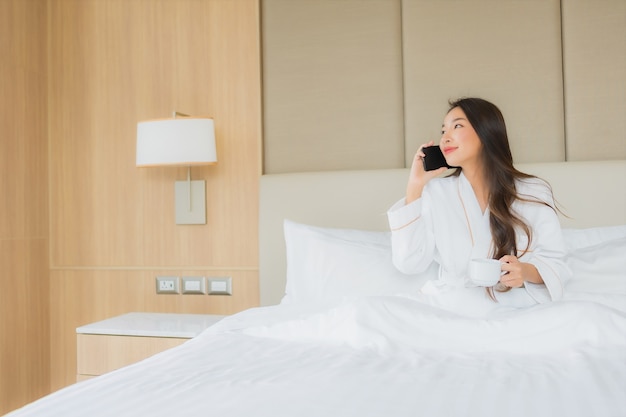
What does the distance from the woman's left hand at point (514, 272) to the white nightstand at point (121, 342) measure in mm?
1175

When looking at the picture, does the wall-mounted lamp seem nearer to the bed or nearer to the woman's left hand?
the bed

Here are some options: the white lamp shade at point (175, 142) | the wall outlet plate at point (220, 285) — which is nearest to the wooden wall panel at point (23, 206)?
the white lamp shade at point (175, 142)

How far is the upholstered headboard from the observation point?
7.29ft

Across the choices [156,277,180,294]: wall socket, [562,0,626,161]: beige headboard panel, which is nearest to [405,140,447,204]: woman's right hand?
[562,0,626,161]: beige headboard panel

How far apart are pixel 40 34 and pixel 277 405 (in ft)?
8.51

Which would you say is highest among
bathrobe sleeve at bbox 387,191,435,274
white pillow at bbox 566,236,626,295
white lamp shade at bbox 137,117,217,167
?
white lamp shade at bbox 137,117,217,167

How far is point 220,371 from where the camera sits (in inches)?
51.0

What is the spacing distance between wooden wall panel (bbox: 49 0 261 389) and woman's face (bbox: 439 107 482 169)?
965 millimetres

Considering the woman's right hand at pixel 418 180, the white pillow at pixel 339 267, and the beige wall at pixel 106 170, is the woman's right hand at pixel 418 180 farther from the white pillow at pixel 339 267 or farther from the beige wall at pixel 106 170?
the beige wall at pixel 106 170

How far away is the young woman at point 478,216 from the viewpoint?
6.12 feet

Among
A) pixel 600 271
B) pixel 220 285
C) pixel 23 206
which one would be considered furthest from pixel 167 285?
pixel 600 271

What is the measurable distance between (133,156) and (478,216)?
171 centimetres

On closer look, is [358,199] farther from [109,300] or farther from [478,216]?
[109,300]

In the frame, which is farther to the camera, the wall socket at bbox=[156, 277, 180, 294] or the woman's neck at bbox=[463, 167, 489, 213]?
the wall socket at bbox=[156, 277, 180, 294]
